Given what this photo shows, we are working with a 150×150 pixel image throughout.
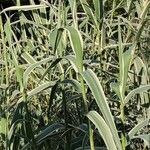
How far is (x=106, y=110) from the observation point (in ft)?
2.88

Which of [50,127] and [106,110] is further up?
[106,110]

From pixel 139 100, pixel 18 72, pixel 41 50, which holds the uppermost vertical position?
pixel 18 72

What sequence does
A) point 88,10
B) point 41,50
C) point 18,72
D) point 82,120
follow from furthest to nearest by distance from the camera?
point 41,50
point 82,120
point 88,10
point 18,72

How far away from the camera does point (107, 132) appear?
89 centimetres

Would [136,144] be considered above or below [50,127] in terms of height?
below

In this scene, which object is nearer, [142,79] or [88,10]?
[88,10]

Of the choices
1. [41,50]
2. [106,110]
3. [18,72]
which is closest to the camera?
[106,110]

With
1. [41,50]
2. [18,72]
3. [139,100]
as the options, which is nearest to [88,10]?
[18,72]

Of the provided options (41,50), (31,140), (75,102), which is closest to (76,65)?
(31,140)

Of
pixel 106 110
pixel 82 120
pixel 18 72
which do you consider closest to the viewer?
pixel 106 110

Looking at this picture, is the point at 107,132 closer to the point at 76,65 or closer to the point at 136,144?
the point at 76,65

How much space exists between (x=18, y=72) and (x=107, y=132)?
0.28 m

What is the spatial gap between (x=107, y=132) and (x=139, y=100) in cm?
66

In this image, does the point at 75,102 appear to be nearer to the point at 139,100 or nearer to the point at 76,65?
the point at 139,100
